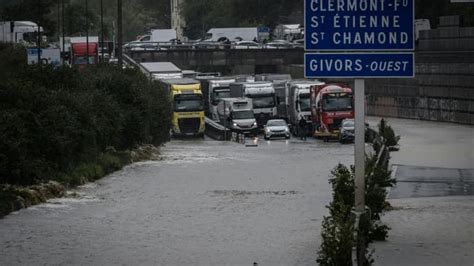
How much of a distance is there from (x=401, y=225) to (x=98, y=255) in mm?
6445

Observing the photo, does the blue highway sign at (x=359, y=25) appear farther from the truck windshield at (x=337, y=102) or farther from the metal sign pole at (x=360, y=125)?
the truck windshield at (x=337, y=102)

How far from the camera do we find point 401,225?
878 inches

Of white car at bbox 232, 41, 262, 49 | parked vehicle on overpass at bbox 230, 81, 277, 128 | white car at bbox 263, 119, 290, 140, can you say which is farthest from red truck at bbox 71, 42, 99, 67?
white car at bbox 232, 41, 262, 49

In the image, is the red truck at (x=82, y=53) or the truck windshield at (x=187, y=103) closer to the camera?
the truck windshield at (x=187, y=103)

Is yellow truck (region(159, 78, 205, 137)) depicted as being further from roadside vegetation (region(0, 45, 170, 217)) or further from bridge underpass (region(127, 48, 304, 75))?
bridge underpass (region(127, 48, 304, 75))

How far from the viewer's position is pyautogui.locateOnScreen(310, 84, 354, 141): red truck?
2918 inches

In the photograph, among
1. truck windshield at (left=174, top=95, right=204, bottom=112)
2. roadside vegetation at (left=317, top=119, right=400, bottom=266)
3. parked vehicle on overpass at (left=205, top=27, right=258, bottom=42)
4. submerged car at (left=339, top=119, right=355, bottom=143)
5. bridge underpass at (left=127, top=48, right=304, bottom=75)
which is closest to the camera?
roadside vegetation at (left=317, top=119, right=400, bottom=266)

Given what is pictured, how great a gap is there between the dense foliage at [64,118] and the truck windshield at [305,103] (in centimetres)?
2606

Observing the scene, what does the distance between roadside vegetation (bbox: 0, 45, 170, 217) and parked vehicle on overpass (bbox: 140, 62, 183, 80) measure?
36.1 meters

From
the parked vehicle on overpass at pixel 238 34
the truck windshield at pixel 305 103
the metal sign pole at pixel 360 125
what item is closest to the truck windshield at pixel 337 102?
the truck windshield at pixel 305 103

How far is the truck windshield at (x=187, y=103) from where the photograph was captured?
8011cm

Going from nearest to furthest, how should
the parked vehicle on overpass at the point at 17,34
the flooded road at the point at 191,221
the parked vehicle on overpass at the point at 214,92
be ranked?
the flooded road at the point at 191,221, the parked vehicle on overpass at the point at 17,34, the parked vehicle on overpass at the point at 214,92

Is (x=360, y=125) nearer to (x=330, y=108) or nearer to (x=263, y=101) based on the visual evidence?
(x=330, y=108)

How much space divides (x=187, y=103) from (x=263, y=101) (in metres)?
7.34
